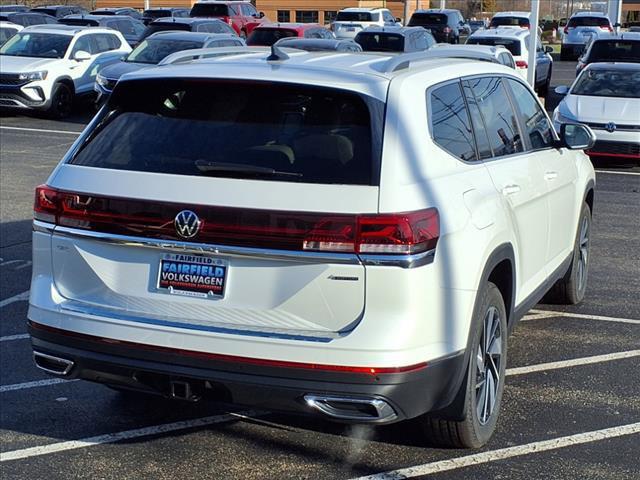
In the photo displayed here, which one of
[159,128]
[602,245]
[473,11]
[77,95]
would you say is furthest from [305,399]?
[473,11]

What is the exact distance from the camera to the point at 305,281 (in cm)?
404

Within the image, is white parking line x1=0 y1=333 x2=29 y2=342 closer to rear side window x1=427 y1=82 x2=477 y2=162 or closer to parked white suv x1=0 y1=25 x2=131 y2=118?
rear side window x1=427 y1=82 x2=477 y2=162

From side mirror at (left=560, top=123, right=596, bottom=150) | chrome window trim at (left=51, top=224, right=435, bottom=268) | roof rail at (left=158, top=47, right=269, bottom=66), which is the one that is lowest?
chrome window trim at (left=51, top=224, right=435, bottom=268)

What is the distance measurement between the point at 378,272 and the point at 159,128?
1237mm

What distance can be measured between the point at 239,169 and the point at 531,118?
2.58 meters

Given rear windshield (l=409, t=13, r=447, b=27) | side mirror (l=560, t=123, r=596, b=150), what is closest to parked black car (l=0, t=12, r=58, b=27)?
rear windshield (l=409, t=13, r=447, b=27)

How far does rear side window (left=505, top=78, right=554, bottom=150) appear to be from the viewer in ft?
19.7

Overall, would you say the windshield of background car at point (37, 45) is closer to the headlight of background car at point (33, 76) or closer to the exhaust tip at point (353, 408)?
the headlight of background car at point (33, 76)

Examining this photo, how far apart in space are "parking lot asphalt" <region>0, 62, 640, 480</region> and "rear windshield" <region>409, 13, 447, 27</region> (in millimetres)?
32212

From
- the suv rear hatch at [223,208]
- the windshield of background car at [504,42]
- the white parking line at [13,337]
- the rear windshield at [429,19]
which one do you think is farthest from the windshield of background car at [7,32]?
the suv rear hatch at [223,208]

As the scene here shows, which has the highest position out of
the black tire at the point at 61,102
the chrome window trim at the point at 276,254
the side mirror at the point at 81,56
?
the chrome window trim at the point at 276,254

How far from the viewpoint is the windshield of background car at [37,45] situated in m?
20.6

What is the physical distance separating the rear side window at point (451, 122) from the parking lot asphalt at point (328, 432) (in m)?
1.44

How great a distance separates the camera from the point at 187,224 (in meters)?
4.16
